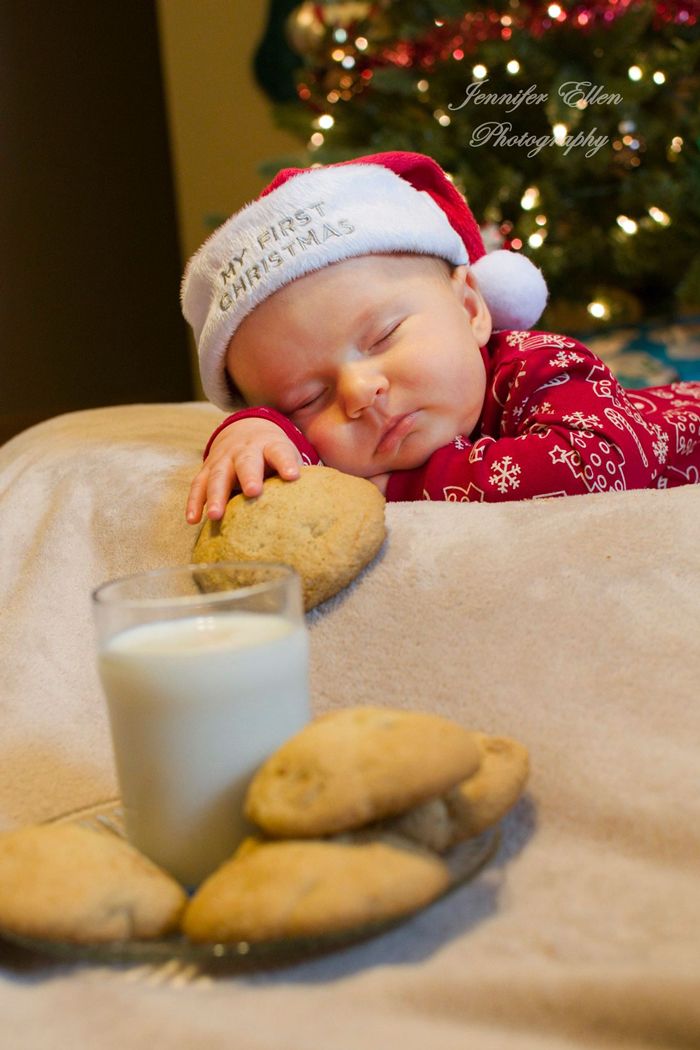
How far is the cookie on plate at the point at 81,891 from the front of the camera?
1.79 feet

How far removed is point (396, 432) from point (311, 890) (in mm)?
709

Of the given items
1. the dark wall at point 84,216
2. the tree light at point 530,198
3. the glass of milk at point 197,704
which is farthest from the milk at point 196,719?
the dark wall at point 84,216

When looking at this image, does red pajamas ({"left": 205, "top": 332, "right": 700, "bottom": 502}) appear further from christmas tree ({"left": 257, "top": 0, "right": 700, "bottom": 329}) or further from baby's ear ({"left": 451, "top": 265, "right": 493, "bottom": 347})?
christmas tree ({"left": 257, "top": 0, "right": 700, "bottom": 329})

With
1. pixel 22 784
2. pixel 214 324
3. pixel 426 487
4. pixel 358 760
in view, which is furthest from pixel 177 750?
pixel 214 324

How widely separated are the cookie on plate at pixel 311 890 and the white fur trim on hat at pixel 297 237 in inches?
29.9

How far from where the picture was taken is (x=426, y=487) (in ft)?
3.84

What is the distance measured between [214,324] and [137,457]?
19cm

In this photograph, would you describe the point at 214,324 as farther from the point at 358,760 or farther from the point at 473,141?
the point at 473,141

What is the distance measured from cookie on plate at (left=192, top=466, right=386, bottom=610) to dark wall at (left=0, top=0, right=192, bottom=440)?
2803 mm

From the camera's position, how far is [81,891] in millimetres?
553

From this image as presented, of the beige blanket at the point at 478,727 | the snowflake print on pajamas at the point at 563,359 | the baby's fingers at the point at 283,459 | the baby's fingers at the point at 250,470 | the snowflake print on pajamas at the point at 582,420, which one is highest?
the snowflake print on pajamas at the point at 563,359

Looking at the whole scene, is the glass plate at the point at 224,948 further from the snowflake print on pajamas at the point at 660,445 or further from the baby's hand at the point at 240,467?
the snowflake print on pajamas at the point at 660,445

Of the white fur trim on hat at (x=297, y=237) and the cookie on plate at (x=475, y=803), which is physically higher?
the white fur trim on hat at (x=297, y=237)

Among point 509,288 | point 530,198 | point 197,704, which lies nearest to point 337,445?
point 509,288
